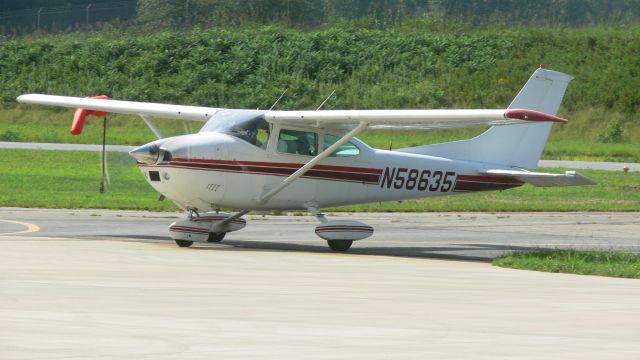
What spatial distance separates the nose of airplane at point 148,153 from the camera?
1683 centimetres

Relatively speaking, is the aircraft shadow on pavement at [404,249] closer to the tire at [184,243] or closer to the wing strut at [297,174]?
the tire at [184,243]

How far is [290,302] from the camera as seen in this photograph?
10703 millimetres

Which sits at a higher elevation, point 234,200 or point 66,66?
point 234,200

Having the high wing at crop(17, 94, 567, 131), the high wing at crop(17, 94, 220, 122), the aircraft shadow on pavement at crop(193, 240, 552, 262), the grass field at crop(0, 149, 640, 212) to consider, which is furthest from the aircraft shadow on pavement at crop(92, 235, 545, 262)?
the grass field at crop(0, 149, 640, 212)

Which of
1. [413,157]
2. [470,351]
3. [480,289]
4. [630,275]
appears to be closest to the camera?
[470,351]

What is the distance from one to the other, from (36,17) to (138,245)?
53.8m

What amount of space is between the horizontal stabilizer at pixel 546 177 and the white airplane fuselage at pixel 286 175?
186mm

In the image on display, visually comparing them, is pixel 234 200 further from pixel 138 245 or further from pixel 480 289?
pixel 480 289

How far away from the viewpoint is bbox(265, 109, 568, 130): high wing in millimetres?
16422

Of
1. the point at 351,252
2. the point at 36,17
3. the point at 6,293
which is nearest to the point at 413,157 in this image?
the point at 351,252

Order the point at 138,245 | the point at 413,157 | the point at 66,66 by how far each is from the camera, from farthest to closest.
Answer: the point at 66,66
the point at 413,157
the point at 138,245

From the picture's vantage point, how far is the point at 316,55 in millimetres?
53094

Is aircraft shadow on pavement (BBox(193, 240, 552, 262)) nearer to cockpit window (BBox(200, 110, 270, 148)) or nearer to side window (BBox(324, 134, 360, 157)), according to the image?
side window (BBox(324, 134, 360, 157))

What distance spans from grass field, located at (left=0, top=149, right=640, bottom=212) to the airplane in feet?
15.3
